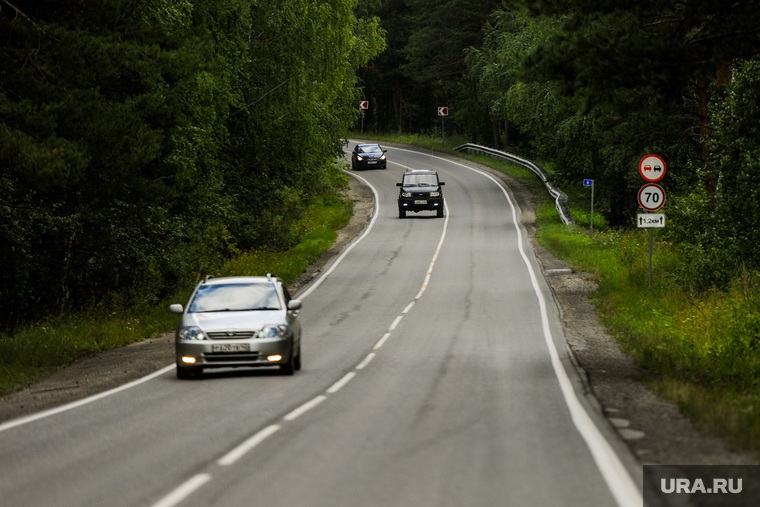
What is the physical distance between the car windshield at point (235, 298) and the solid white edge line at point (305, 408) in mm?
2928

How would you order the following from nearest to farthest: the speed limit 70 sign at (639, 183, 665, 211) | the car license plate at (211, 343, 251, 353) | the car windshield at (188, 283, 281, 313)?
the car license plate at (211, 343, 251, 353) → the car windshield at (188, 283, 281, 313) → the speed limit 70 sign at (639, 183, 665, 211)

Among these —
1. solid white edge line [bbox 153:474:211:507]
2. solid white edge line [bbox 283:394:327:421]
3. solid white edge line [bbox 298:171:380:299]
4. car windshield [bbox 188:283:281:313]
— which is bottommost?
solid white edge line [bbox 298:171:380:299]

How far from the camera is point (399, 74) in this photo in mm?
91688

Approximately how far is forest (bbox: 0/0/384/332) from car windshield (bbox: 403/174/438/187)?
12.4 metres

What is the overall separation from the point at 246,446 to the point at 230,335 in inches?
206

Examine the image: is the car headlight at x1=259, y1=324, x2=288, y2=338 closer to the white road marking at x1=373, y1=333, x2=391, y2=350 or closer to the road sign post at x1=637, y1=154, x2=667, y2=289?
the white road marking at x1=373, y1=333, x2=391, y2=350

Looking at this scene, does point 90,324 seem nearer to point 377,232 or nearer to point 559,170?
point 377,232

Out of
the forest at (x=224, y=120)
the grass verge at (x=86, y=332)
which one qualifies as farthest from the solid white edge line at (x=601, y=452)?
the grass verge at (x=86, y=332)

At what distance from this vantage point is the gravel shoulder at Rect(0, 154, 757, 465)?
825 cm

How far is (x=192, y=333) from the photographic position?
541 inches

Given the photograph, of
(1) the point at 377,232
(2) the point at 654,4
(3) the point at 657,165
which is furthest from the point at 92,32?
(1) the point at 377,232

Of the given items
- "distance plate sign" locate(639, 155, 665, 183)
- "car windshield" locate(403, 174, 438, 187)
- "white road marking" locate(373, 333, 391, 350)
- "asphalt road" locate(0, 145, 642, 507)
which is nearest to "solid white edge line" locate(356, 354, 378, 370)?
"asphalt road" locate(0, 145, 642, 507)

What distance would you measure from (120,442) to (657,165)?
16130mm

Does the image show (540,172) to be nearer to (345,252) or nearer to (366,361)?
(345,252)
